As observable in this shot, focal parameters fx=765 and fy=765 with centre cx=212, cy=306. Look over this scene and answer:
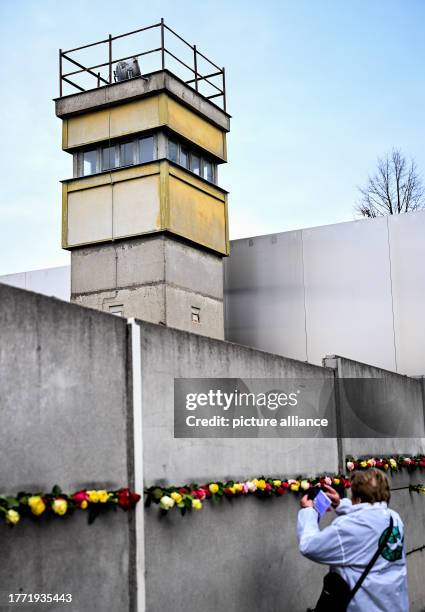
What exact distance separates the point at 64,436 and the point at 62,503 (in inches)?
16.5

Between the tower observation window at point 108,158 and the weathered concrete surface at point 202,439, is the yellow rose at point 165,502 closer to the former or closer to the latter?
the weathered concrete surface at point 202,439

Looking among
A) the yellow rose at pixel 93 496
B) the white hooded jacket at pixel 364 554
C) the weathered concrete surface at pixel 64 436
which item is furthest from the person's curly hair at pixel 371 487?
the yellow rose at pixel 93 496

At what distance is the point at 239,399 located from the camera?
655cm

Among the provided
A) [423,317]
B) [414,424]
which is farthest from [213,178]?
[414,424]

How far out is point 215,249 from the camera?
1590 cm

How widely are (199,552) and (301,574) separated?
1.73 meters

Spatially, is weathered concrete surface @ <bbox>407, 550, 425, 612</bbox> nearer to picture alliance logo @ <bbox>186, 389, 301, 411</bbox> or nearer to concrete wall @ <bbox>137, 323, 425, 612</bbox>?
concrete wall @ <bbox>137, 323, 425, 612</bbox>

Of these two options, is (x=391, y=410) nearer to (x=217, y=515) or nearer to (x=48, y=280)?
(x=217, y=515)

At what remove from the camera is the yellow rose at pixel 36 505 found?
4102 millimetres

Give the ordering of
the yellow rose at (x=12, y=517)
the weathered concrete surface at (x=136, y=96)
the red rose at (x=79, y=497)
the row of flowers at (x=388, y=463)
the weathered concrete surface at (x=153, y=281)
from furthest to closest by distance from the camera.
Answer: the weathered concrete surface at (x=136, y=96) < the weathered concrete surface at (x=153, y=281) < the row of flowers at (x=388, y=463) < the red rose at (x=79, y=497) < the yellow rose at (x=12, y=517)

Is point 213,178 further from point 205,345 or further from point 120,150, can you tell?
point 205,345

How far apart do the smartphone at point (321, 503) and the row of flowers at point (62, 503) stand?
1.14m

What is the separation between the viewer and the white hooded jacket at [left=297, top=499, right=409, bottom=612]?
4477 millimetres

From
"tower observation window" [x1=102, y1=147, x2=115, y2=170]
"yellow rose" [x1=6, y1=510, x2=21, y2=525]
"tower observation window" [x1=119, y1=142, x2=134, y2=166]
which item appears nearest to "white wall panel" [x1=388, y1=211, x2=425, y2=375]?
"tower observation window" [x1=119, y1=142, x2=134, y2=166]
